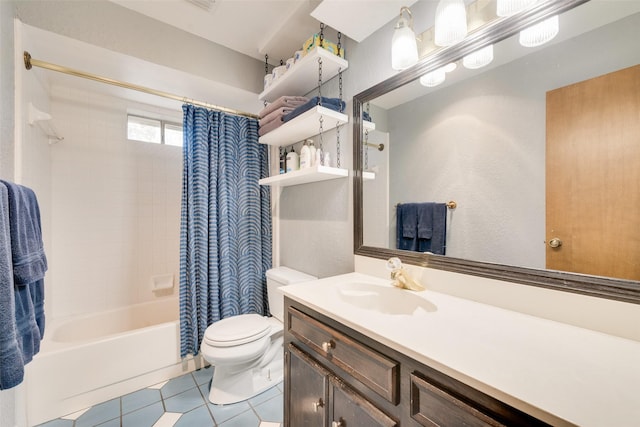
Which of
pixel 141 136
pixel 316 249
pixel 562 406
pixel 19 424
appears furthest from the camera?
pixel 141 136

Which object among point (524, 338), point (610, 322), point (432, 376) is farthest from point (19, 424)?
point (610, 322)

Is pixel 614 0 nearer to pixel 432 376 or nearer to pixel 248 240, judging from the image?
pixel 432 376

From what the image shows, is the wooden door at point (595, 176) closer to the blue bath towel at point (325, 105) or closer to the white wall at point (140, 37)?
the blue bath towel at point (325, 105)

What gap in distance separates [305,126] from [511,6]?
1043 millimetres

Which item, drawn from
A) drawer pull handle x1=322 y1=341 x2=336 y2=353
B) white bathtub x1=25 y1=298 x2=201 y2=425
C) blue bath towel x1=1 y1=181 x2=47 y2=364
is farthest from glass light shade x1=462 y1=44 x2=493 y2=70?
white bathtub x1=25 y1=298 x2=201 y2=425

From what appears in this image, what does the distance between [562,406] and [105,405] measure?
7.27 ft

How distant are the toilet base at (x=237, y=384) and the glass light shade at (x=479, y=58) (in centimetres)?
203

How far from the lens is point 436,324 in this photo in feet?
2.38

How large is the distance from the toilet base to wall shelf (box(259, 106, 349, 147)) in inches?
62.7

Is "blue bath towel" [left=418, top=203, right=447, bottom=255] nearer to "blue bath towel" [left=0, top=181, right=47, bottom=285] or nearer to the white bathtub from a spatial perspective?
"blue bath towel" [left=0, top=181, right=47, bottom=285]

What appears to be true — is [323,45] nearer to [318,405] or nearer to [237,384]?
[318,405]

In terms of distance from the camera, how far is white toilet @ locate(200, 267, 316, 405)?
4.66ft

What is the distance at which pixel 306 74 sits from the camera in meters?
1.55

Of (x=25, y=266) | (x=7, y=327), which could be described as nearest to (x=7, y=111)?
(x=25, y=266)
